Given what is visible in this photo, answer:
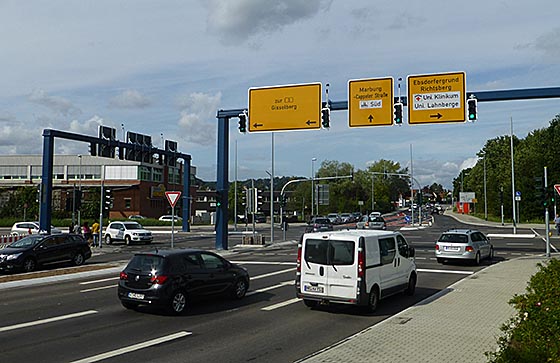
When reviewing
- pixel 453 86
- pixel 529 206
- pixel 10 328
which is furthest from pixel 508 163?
pixel 10 328

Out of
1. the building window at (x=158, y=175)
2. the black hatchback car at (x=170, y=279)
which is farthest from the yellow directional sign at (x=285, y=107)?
the building window at (x=158, y=175)

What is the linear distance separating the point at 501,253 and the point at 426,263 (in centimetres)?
785

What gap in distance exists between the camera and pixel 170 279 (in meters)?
12.6

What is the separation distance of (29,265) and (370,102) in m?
16.4

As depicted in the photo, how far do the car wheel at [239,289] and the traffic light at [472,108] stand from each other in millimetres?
14270

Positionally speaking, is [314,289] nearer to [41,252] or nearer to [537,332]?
[537,332]

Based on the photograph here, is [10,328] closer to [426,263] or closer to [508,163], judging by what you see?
[426,263]

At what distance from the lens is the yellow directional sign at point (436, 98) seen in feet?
81.0

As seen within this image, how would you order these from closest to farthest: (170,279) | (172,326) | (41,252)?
(172,326), (170,279), (41,252)

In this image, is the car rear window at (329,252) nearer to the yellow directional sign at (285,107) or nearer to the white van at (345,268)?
the white van at (345,268)

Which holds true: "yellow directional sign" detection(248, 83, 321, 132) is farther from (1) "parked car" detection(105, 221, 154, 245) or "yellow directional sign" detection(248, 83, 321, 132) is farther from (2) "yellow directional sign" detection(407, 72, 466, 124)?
(1) "parked car" detection(105, 221, 154, 245)

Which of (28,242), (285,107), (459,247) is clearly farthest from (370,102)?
(28,242)

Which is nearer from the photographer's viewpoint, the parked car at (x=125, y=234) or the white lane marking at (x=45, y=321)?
the white lane marking at (x=45, y=321)

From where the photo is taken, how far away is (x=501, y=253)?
30609 mm
